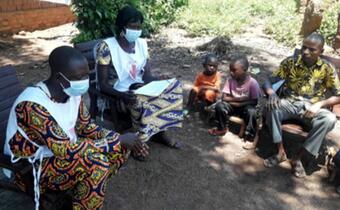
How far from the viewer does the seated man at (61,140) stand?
245 cm

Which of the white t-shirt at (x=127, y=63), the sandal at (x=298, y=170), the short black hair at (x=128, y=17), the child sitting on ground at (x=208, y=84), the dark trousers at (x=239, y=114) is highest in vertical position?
the short black hair at (x=128, y=17)

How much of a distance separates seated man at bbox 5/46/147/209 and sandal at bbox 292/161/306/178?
1889mm

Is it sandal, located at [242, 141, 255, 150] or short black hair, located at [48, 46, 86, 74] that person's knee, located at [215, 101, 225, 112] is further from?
short black hair, located at [48, 46, 86, 74]

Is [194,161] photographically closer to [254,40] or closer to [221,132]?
[221,132]

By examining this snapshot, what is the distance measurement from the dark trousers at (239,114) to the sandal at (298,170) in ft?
2.19

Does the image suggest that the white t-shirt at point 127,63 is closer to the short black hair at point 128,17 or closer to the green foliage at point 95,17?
the short black hair at point 128,17

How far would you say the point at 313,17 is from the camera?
7.55 metres

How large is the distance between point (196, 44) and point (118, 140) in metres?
5.56

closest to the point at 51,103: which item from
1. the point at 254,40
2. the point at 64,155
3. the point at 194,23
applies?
the point at 64,155

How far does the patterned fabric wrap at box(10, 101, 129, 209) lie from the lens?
7.98 feet

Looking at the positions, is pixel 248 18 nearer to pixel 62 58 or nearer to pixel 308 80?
pixel 308 80

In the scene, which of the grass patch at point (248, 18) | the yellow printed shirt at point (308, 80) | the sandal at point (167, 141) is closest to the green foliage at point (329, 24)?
the grass patch at point (248, 18)

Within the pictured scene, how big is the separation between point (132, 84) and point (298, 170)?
6.37 ft

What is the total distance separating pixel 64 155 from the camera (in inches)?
98.8
